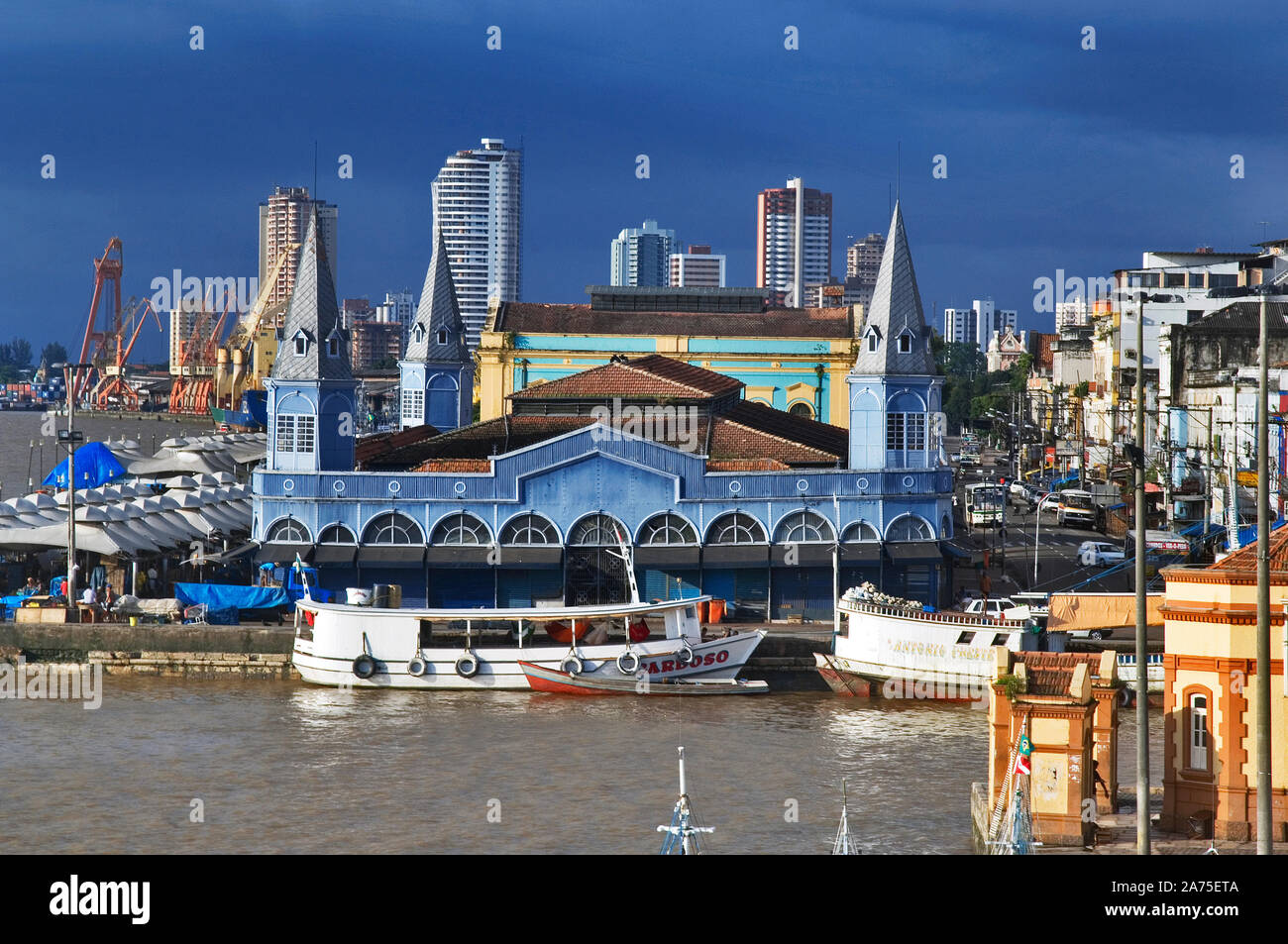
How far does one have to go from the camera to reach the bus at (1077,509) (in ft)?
232

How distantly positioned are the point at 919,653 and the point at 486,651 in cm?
973

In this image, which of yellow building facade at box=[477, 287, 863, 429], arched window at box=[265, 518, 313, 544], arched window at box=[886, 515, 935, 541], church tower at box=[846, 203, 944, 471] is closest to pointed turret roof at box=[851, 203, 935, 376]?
church tower at box=[846, 203, 944, 471]

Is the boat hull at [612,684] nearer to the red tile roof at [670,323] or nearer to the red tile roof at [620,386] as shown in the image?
the red tile roof at [620,386]

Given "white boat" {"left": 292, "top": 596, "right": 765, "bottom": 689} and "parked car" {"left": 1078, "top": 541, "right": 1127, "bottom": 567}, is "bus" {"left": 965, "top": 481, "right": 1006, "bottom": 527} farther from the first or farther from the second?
"white boat" {"left": 292, "top": 596, "right": 765, "bottom": 689}

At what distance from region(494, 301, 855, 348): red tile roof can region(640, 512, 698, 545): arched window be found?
112ft

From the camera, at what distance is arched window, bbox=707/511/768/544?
151ft

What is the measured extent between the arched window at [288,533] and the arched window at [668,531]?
8.77 m

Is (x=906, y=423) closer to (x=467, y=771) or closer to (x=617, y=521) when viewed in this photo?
(x=617, y=521)

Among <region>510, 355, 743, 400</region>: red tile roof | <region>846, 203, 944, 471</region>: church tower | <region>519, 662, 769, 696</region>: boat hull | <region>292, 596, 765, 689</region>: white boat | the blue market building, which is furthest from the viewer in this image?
<region>510, 355, 743, 400</region>: red tile roof

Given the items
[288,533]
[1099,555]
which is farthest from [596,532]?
[1099,555]

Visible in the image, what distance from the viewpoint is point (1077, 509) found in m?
71.4

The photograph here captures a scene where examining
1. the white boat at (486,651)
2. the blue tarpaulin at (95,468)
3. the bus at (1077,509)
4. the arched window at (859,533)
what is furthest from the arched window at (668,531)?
the blue tarpaulin at (95,468)
